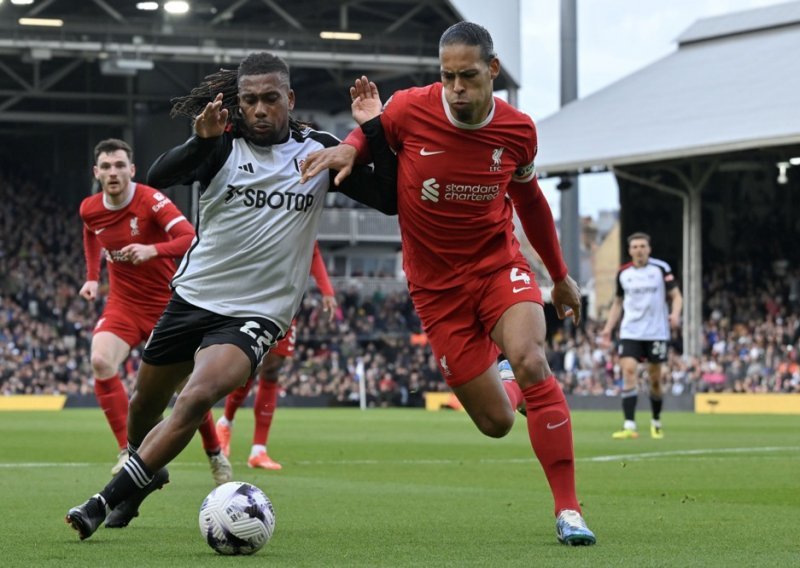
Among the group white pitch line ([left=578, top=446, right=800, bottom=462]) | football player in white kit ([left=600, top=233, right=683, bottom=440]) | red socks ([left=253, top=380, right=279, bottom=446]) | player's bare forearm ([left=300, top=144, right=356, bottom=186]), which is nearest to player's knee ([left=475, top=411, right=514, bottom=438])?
player's bare forearm ([left=300, top=144, right=356, bottom=186])

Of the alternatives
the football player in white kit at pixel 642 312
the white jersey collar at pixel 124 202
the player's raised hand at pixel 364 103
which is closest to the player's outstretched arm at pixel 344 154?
the player's raised hand at pixel 364 103

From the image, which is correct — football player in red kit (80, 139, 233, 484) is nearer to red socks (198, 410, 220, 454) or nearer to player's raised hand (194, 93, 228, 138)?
red socks (198, 410, 220, 454)

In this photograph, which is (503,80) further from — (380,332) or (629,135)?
(380,332)

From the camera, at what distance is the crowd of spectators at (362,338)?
3947 cm

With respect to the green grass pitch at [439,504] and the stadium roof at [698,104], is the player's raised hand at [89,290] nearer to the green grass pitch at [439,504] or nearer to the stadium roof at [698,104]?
the green grass pitch at [439,504]

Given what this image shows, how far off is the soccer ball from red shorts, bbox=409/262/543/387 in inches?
51.1

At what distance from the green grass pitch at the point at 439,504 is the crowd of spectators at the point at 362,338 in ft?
66.9

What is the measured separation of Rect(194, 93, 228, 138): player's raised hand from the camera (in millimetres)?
7121

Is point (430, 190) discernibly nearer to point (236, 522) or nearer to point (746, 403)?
point (236, 522)

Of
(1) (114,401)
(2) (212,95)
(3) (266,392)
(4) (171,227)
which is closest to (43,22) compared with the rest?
(3) (266,392)

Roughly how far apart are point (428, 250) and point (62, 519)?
270 centimetres

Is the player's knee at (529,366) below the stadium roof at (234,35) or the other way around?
below

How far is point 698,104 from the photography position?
4219 centimetres

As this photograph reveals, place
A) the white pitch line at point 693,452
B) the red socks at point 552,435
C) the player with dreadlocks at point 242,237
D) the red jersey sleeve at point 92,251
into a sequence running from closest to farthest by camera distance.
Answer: the player with dreadlocks at point 242,237 < the red socks at point 552,435 < the red jersey sleeve at point 92,251 < the white pitch line at point 693,452
